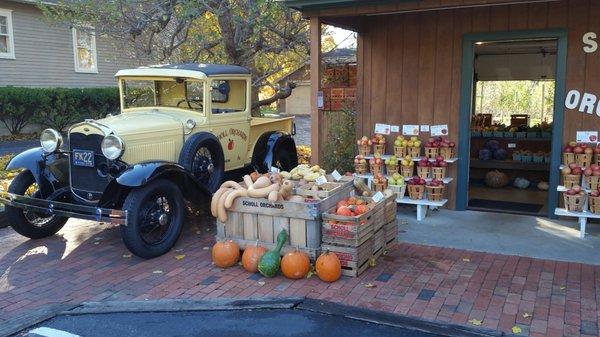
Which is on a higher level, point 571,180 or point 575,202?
point 571,180

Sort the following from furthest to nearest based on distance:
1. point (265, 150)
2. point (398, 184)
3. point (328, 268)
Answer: point (265, 150) < point (398, 184) < point (328, 268)

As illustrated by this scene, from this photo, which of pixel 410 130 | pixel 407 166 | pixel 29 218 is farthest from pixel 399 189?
pixel 29 218

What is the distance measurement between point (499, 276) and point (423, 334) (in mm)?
1412

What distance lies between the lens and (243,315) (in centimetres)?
425

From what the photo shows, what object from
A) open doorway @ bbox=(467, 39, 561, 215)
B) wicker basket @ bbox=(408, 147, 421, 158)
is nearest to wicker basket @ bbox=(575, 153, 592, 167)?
open doorway @ bbox=(467, 39, 561, 215)

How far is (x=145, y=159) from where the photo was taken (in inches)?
238

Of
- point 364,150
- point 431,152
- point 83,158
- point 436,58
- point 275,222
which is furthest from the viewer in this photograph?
point 364,150

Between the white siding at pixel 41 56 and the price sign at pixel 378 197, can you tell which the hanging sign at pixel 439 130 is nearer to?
the price sign at pixel 378 197

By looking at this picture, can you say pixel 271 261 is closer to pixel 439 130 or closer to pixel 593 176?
pixel 439 130

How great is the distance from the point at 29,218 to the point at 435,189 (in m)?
4.87

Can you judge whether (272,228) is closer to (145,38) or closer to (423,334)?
(423,334)

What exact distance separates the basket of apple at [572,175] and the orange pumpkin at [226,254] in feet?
12.6

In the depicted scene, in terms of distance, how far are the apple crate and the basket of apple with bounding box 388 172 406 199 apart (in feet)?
5.12

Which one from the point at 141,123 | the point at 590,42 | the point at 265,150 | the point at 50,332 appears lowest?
the point at 50,332
